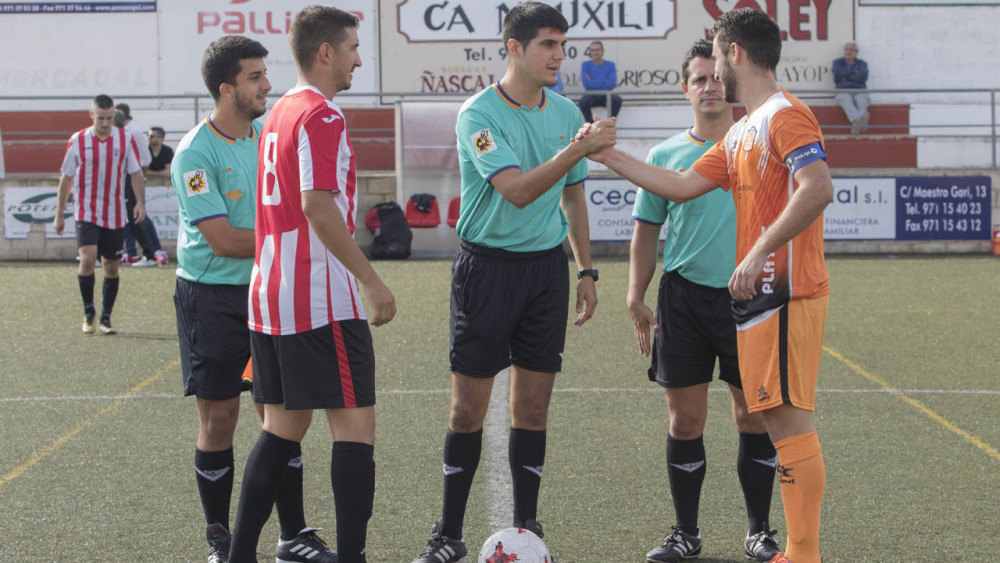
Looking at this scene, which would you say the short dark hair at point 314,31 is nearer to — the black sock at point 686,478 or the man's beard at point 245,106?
the man's beard at point 245,106

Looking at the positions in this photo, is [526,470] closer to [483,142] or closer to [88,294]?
[483,142]

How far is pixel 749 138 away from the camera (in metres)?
3.55

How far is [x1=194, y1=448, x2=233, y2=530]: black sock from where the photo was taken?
162 inches

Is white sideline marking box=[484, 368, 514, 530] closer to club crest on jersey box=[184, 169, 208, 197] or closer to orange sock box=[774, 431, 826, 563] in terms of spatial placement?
orange sock box=[774, 431, 826, 563]

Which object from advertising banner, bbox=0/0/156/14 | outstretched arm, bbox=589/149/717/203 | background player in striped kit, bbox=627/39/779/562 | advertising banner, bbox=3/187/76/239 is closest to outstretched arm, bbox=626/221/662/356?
background player in striped kit, bbox=627/39/779/562

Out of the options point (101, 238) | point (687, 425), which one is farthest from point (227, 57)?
point (101, 238)

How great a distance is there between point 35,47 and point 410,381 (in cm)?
1835

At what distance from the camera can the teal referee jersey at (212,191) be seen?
4.02 metres

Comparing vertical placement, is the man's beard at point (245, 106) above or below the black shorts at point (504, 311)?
above

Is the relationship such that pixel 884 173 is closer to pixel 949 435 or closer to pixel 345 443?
pixel 949 435

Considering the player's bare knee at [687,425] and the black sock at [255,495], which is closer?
the black sock at [255,495]

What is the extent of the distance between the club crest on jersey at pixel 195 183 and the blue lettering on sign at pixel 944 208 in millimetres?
13829

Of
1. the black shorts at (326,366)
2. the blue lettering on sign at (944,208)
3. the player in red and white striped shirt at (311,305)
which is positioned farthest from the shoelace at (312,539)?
the blue lettering on sign at (944,208)

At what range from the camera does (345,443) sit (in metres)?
3.57
